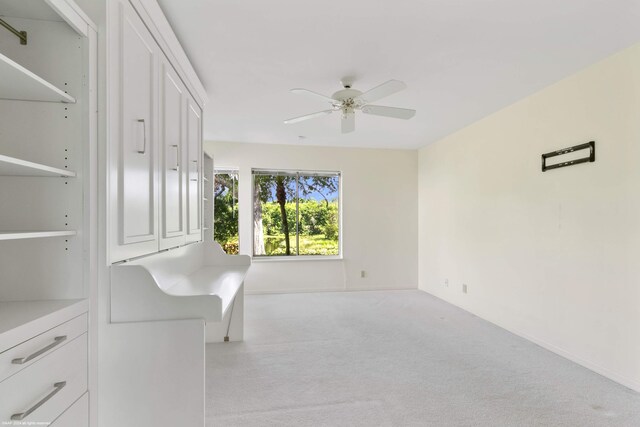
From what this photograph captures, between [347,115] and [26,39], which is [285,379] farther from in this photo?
[26,39]

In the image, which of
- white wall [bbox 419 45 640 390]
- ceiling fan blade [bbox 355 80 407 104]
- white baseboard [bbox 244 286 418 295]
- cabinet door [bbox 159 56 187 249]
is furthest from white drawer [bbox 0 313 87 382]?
white baseboard [bbox 244 286 418 295]

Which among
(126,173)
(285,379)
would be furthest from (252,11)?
(285,379)

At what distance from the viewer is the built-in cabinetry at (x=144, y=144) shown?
54.6 inches

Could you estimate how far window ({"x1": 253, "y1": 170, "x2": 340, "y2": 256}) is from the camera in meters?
5.20

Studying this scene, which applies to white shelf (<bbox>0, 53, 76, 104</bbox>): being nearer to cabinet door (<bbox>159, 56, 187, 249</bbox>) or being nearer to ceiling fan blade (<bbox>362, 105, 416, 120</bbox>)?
cabinet door (<bbox>159, 56, 187, 249</bbox>)

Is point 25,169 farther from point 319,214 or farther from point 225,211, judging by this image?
point 319,214

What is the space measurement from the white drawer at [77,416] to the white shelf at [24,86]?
115 cm

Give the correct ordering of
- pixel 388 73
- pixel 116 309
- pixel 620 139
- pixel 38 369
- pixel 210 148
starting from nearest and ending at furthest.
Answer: pixel 38 369 < pixel 116 309 < pixel 620 139 < pixel 388 73 < pixel 210 148

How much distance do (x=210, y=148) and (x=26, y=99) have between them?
12.3 ft

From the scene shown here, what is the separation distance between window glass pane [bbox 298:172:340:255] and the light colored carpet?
1891 mm

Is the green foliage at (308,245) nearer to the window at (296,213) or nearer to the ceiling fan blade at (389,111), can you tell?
the window at (296,213)

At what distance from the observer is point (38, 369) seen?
103cm

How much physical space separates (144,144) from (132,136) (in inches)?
3.4

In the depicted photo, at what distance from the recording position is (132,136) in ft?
4.95
